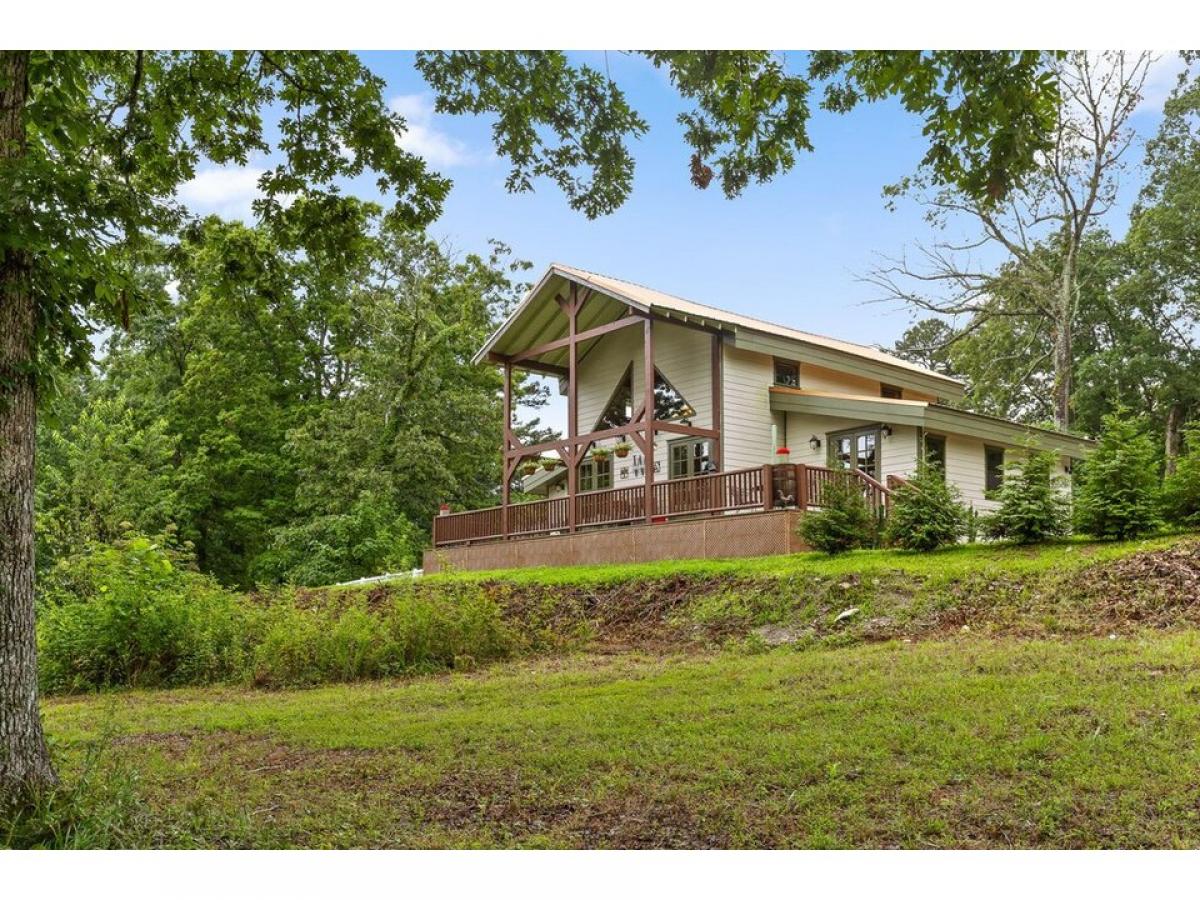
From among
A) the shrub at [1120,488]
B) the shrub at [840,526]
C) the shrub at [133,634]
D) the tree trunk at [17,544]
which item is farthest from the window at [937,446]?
the tree trunk at [17,544]

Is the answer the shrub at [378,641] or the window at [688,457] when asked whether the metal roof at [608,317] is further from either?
the shrub at [378,641]

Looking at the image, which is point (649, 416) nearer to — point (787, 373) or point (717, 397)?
point (717, 397)

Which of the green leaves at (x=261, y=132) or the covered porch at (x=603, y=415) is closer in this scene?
the green leaves at (x=261, y=132)

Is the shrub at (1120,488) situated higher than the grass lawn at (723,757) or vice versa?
the shrub at (1120,488)

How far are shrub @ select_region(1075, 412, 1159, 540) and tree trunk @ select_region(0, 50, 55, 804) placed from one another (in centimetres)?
899

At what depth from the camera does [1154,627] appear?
732 centimetres

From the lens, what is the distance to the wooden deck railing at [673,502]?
42.7ft

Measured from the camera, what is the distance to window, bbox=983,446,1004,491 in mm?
16922

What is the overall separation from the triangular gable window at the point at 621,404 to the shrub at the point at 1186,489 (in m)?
9.42

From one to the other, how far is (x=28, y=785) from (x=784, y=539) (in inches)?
378

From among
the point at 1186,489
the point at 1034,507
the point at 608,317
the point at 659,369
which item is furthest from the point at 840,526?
the point at 608,317

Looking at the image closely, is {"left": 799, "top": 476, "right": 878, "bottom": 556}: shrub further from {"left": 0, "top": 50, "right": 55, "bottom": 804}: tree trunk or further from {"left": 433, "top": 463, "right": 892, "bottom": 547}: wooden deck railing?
{"left": 0, "top": 50, "right": 55, "bottom": 804}: tree trunk

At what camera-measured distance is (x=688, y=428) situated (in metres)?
15.5
